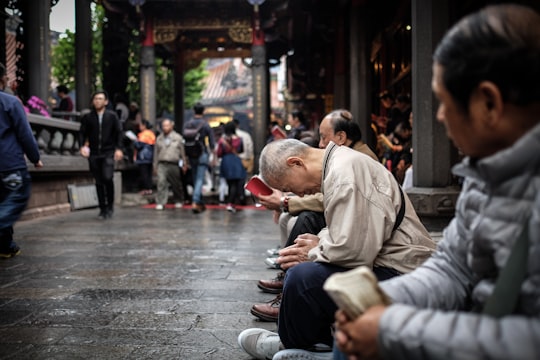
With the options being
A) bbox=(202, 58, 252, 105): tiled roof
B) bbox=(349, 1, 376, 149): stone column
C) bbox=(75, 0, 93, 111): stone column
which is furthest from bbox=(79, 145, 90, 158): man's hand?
bbox=(202, 58, 252, 105): tiled roof

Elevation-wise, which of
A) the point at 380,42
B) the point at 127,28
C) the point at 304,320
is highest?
the point at 127,28

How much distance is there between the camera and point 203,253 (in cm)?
617

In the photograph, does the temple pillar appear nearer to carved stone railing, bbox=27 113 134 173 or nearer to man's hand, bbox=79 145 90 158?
carved stone railing, bbox=27 113 134 173

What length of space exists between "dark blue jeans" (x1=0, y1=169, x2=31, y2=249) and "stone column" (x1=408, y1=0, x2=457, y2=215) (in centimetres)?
377

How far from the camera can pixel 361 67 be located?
1204cm

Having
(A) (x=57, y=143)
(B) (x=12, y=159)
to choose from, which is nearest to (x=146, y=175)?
(A) (x=57, y=143)

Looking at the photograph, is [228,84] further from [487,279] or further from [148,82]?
[487,279]

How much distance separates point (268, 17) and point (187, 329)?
599 inches

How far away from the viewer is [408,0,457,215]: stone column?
17.7 feet

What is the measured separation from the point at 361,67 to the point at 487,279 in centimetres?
1103

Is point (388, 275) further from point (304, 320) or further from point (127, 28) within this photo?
point (127, 28)

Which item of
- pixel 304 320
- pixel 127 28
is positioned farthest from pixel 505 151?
pixel 127 28

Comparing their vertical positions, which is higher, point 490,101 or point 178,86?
point 178,86

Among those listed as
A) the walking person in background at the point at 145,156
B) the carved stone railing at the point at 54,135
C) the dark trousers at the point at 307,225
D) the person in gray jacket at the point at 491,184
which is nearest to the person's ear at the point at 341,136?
the dark trousers at the point at 307,225
